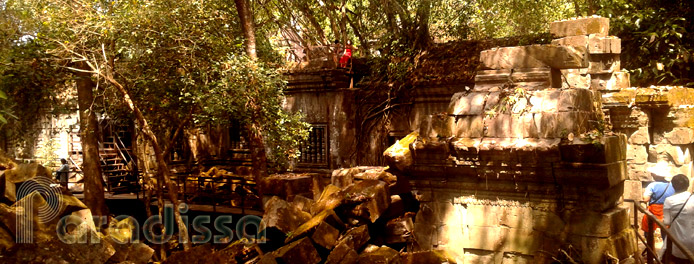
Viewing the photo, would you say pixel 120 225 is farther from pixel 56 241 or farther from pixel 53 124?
pixel 53 124

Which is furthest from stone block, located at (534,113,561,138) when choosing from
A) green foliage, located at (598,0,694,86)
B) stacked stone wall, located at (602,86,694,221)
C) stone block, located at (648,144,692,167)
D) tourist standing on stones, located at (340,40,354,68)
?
tourist standing on stones, located at (340,40,354,68)

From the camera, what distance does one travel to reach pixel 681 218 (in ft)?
16.3

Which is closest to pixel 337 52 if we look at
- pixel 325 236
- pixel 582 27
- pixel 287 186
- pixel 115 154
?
pixel 582 27

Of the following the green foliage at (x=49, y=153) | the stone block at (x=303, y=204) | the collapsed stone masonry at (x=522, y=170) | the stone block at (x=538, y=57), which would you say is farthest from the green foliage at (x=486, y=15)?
the green foliage at (x=49, y=153)

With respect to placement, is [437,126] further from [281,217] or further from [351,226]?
[281,217]

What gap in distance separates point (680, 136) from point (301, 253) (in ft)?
23.1

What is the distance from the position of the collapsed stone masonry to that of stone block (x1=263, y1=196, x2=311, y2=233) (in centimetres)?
132

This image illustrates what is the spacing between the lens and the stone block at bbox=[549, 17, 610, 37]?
984 cm

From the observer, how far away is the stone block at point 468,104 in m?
4.86

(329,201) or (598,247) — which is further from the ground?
(329,201)

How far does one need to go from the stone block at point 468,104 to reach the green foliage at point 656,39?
26.6 feet

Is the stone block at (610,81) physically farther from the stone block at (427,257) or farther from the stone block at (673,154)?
the stone block at (427,257)

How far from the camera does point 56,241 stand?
5.12 meters

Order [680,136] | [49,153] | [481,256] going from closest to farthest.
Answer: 1. [481,256]
2. [680,136]
3. [49,153]
